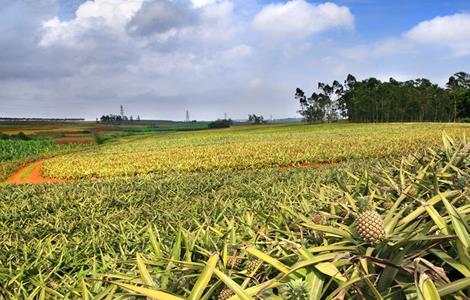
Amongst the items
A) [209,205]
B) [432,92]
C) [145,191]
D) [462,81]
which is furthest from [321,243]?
[462,81]

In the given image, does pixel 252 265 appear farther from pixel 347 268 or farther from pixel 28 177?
pixel 28 177

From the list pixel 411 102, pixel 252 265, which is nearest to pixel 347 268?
pixel 252 265

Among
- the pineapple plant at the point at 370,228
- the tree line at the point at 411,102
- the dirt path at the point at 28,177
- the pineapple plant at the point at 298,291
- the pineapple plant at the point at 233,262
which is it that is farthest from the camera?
the tree line at the point at 411,102

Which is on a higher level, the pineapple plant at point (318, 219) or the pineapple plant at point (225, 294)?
the pineapple plant at point (318, 219)

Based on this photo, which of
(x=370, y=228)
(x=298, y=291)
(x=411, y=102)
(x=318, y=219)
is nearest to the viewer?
(x=298, y=291)

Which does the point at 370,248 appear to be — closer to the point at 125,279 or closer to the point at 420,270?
the point at 420,270

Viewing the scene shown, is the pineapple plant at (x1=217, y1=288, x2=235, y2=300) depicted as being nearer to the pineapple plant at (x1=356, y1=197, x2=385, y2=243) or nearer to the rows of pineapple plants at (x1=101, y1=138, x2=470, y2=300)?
the rows of pineapple plants at (x1=101, y1=138, x2=470, y2=300)

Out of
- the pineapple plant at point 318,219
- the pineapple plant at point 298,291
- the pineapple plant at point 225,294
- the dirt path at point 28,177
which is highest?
the pineapple plant at point 298,291

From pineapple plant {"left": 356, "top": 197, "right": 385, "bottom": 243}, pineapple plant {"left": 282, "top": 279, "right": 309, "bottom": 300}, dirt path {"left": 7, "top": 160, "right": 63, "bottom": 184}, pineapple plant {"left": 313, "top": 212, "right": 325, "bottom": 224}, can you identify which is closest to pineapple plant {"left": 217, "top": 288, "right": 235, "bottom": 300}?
pineapple plant {"left": 282, "top": 279, "right": 309, "bottom": 300}

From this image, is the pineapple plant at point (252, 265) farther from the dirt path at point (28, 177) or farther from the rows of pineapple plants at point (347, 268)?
the dirt path at point (28, 177)

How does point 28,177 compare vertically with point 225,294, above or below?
below

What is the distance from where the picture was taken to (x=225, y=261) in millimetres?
1301

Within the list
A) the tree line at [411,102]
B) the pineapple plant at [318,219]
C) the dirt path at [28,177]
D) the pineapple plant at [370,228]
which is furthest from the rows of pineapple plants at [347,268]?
the tree line at [411,102]

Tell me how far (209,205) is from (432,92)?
9479 cm
